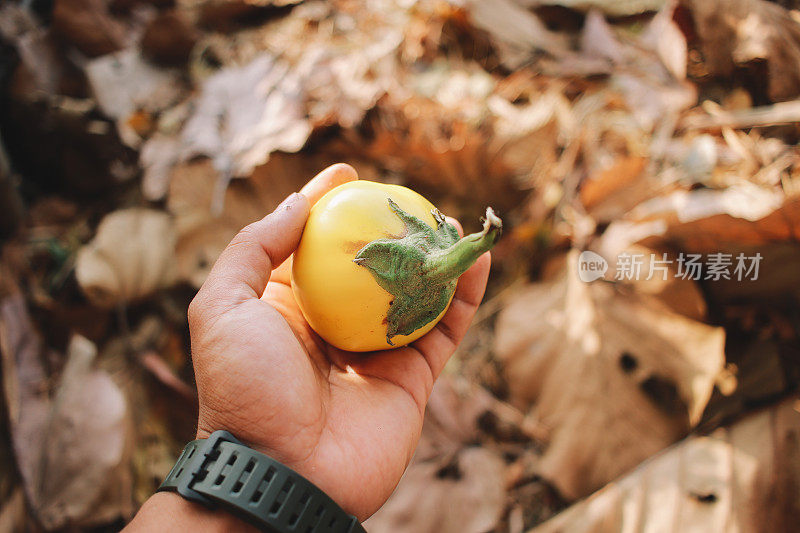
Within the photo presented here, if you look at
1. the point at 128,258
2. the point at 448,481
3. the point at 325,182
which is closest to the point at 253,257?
the point at 325,182

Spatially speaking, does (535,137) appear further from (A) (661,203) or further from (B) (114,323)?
(B) (114,323)

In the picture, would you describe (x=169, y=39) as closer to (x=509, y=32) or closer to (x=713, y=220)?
(x=509, y=32)

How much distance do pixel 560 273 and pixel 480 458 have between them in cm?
86

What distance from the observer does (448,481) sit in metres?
1.70

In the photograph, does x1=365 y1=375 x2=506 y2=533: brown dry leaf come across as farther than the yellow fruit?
Yes

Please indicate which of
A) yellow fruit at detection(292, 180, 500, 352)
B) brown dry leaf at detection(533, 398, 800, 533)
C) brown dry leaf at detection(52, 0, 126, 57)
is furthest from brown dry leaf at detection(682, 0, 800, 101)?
brown dry leaf at detection(52, 0, 126, 57)

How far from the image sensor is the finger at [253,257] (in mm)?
1108

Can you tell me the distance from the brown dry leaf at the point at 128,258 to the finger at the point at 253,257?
111 centimetres

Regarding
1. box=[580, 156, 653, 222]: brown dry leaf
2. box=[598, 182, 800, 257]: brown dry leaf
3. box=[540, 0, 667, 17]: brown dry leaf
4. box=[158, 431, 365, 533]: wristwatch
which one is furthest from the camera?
box=[540, 0, 667, 17]: brown dry leaf

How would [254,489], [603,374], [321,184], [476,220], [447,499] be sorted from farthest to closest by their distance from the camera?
[476,220] → [603,374] → [447,499] → [321,184] → [254,489]

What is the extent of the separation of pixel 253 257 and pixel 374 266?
30cm

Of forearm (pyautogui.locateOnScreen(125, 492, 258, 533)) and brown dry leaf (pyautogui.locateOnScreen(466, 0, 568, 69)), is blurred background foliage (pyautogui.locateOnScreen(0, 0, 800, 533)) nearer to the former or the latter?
brown dry leaf (pyautogui.locateOnScreen(466, 0, 568, 69))

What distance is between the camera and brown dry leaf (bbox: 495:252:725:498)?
1.71m

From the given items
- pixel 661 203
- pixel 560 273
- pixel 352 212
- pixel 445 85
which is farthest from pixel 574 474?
pixel 445 85
